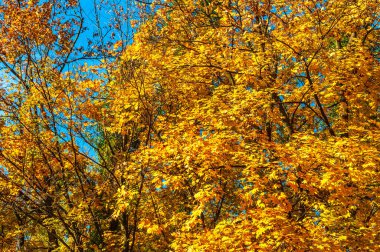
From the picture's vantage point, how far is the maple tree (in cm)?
775

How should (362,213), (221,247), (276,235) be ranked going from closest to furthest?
1. (276,235)
2. (221,247)
3. (362,213)

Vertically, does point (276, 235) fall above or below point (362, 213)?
above

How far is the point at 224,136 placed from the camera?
29.5 feet

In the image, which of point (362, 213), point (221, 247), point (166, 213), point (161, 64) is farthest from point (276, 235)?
point (161, 64)

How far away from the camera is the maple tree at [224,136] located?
7.75 metres

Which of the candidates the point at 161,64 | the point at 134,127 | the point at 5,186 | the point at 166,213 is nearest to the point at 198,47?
the point at 161,64

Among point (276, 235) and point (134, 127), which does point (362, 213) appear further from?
Answer: point (134, 127)

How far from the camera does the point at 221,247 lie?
7.61 m

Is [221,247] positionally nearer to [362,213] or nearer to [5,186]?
[362,213]

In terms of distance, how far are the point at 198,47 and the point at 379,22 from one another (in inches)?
250

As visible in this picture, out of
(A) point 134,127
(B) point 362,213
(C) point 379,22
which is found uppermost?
(C) point 379,22

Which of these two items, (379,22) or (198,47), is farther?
(198,47)

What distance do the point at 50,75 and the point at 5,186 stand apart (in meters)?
5.19

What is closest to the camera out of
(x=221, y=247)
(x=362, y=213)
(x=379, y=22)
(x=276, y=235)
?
(x=276, y=235)
